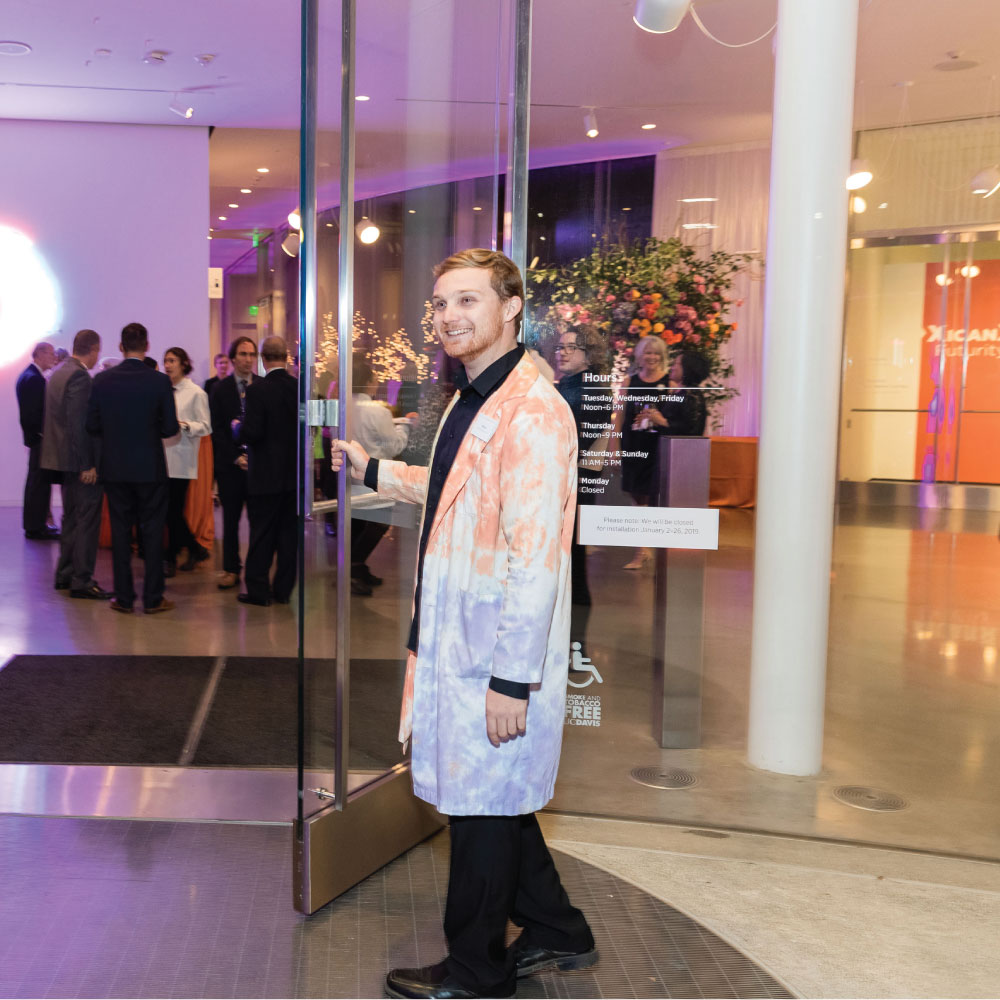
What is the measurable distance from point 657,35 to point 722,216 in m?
0.78

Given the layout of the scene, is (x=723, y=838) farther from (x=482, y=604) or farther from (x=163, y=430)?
(x=163, y=430)

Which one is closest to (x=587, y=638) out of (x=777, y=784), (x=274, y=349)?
(x=777, y=784)

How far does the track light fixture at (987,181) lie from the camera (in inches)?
347

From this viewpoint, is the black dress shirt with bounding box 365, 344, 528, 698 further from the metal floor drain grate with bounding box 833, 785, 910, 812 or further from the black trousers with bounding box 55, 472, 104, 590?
the black trousers with bounding box 55, 472, 104, 590

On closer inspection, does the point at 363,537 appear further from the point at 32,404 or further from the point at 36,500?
the point at 36,500

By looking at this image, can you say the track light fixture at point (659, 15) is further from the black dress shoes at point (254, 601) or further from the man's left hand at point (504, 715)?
the black dress shoes at point (254, 601)

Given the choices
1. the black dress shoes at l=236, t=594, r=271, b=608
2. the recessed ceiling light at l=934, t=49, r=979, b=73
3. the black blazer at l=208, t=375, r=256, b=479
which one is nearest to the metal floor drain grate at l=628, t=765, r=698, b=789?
the black dress shoes at l=236, t=594, r=271, b=608

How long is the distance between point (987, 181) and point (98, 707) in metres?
7.97

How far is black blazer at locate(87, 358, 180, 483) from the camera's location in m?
6.13

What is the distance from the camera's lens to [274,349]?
5.82 m

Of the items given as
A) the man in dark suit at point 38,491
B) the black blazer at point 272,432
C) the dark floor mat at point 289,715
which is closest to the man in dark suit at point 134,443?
the black blazer at point 272,432

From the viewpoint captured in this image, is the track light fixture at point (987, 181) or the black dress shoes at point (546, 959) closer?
the black dress shoes at point (546, 959)

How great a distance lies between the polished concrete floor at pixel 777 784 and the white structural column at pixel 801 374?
197mm

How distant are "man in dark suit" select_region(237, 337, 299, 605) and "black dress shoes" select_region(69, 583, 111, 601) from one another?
4.24 feet
